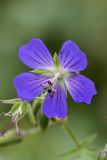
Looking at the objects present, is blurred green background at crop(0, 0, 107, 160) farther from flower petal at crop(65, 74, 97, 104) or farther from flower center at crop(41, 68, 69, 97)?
flower petal at crop(65, 74, 97, 104)

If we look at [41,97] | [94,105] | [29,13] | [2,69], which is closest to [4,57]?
[2,69]

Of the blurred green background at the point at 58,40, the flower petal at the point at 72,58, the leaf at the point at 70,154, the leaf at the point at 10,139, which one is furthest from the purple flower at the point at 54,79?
the blurred green background at the point at 58,40

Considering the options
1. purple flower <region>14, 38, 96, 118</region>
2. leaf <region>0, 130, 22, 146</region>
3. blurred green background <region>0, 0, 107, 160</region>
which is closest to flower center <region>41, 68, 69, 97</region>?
purple flower <region>14, 38, 96, 118</region>

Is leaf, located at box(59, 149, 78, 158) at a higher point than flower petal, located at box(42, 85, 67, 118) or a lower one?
lower

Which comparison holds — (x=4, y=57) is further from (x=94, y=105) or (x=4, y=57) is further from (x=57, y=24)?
(x=94, y=105)

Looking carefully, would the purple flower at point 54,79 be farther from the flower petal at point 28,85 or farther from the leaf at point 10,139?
the leaf at point 10,139


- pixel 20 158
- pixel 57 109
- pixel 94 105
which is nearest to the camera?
pixel 57 109
